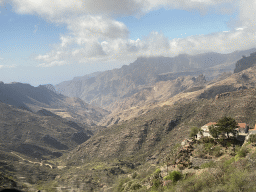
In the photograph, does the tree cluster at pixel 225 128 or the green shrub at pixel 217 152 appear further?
the tree cluster at pixel 225 128

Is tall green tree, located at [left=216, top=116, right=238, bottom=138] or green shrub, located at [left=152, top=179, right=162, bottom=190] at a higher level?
tall green tree, located at [left=216, top=116, right=238, bottom=138]

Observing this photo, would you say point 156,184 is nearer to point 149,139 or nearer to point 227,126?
point 227,126

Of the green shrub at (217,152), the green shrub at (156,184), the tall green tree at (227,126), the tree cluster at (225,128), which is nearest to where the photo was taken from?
the green shrub at (156,184)

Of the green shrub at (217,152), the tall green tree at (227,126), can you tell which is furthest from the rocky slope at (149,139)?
the green shrub at (217,152)

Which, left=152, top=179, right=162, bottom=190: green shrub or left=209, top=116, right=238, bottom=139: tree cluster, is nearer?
left=152, top=179, right=162, bottom=190: green shrub

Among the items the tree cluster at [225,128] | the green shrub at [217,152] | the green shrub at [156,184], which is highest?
the tree cluster at [225,128]

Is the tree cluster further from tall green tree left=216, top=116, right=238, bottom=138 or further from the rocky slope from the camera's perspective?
the rocky slope

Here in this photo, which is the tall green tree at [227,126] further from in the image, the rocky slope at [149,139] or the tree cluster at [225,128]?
the rocky slope at [149,139]

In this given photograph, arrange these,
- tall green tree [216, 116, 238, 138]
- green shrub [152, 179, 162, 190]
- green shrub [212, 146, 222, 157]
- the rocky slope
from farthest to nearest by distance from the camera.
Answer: the rocky slope < tall green tree [216, 116, 238, 138] < green shrub [212, 146, 222, 157] < green shrub [152, 179, 162, 190]

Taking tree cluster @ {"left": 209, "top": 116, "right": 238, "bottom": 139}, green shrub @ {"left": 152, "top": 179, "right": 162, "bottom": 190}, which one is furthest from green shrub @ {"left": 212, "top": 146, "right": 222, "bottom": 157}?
green shrub @ {"left": 152, "top": 179, "right": 162, "bottom": 190}

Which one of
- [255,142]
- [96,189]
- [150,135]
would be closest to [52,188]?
[96,189]

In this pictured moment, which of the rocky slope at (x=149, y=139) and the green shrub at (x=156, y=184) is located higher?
the green shrub at (x=156, y=184)

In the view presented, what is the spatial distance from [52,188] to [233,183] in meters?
111

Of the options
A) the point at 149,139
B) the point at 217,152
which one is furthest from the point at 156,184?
the point at 149,139
